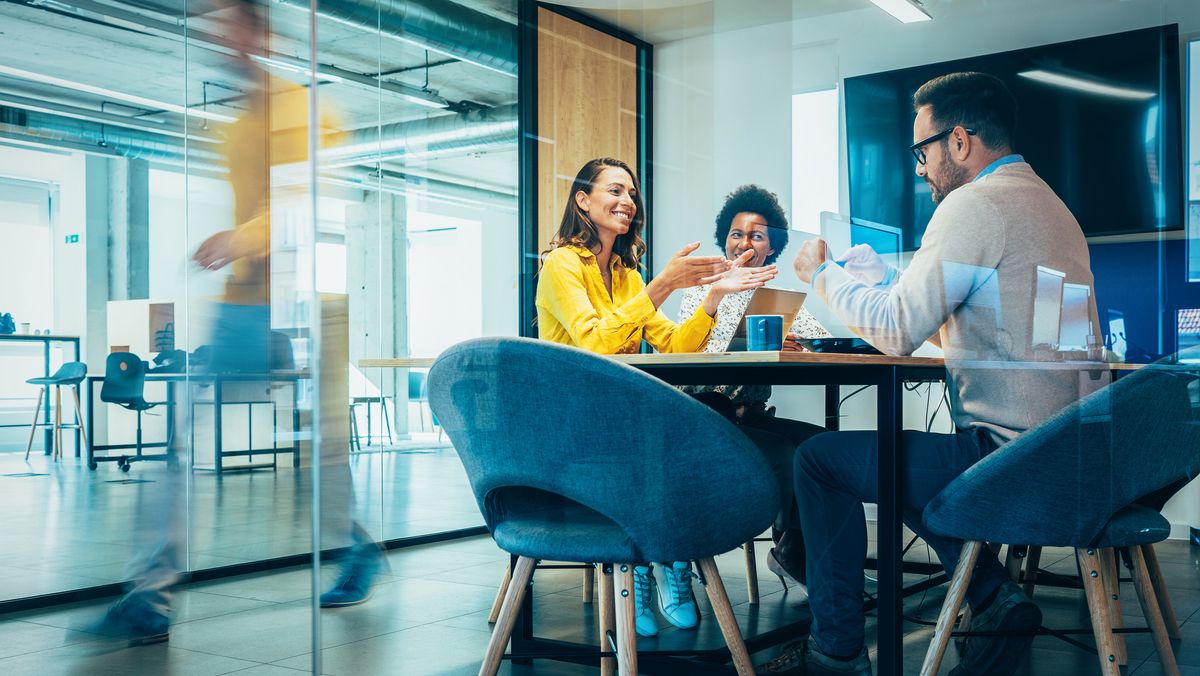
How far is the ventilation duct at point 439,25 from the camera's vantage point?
2.29 metres

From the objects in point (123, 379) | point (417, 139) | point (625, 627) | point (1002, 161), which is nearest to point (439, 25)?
point (417, 139)

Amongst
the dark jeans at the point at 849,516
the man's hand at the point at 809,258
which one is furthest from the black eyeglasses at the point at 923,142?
the dark jeans at the point at 849,516

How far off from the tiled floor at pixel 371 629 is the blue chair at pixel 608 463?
1.96 ft

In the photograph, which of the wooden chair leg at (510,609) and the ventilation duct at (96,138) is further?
the ventilation duct at (96,138)

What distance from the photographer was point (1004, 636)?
2018 millimetres

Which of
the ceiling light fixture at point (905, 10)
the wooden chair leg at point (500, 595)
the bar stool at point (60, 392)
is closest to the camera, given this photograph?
the ceiling light fixture at point (905, 10)

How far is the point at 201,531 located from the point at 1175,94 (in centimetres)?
238

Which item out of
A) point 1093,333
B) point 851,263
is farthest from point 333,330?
point 1093,333

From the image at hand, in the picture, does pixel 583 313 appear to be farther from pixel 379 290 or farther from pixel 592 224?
pixel 379 290

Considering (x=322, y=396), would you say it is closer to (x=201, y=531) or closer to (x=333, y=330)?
(x=333, y=330)

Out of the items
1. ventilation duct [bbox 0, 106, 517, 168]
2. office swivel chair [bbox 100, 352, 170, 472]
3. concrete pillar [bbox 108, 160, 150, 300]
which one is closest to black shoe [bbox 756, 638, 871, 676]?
ventilation duct [bbox 0, 106, 517, 168]

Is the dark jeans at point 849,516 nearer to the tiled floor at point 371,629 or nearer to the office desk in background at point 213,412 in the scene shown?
the tiled floor at point 371,629

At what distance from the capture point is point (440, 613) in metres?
2.63

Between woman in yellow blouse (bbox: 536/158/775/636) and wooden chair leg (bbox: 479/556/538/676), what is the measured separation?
0.89 meters
